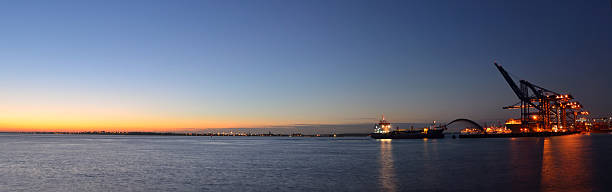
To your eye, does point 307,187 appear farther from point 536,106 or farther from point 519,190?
point 536,106

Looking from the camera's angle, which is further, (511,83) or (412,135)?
(412,135)

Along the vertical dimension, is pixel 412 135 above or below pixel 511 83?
below

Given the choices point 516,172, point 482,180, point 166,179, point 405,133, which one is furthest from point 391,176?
point 405,133

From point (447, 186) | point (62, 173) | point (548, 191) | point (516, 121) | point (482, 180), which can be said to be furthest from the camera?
point (516, 121)

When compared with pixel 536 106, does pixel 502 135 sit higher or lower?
lower

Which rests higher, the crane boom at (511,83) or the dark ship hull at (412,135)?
the crane boom at (511,83)

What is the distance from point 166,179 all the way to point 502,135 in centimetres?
14289

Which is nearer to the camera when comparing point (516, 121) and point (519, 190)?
point (519, 190)

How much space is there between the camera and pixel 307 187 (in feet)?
84.0

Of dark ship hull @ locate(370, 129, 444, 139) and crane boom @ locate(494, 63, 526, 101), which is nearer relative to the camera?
crane boom @ locate(494, 63, 526, 101)

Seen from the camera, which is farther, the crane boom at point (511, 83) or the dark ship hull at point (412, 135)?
the dark ship hull at point (412, 135)

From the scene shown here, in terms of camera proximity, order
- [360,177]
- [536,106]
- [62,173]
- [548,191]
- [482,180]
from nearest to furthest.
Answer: [548,191] → [482,180] → [360,177] → [62,173] → [536,106]

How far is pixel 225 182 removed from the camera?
28.4 meters

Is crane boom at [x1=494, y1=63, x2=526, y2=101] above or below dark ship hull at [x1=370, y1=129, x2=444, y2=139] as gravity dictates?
above
